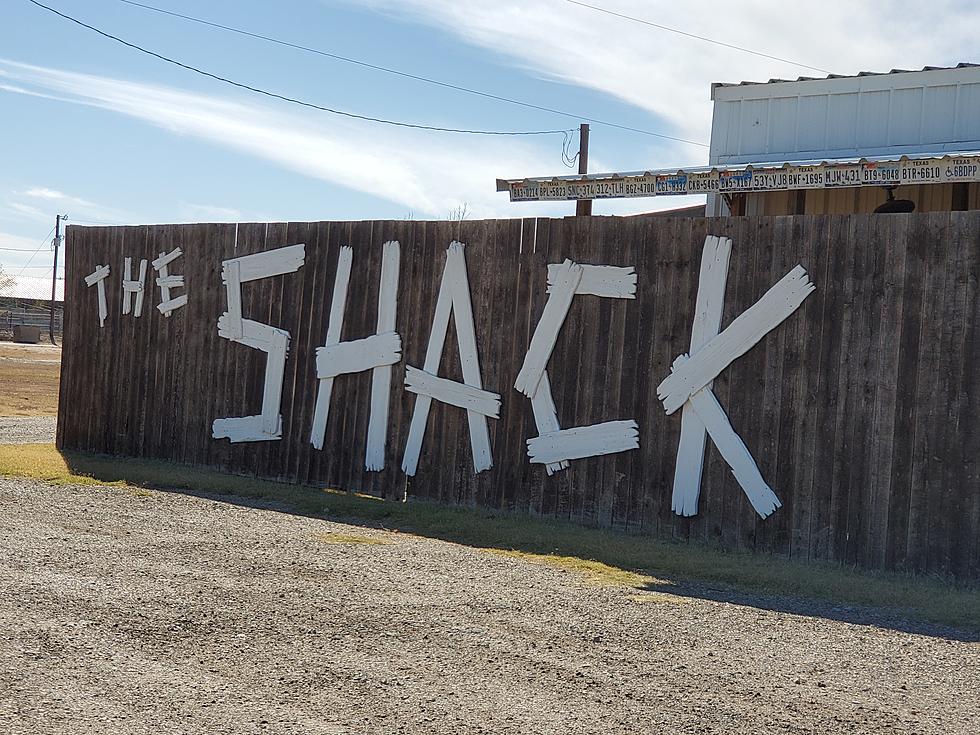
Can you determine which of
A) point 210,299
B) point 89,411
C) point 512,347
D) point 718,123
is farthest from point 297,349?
point 718,123

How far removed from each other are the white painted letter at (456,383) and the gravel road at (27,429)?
5676 millimetres

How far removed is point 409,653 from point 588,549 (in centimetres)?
299

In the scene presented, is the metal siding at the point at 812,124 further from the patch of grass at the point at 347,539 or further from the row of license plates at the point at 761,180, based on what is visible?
the patch of grass at the point at 347,539

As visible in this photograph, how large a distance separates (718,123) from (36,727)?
1114cm

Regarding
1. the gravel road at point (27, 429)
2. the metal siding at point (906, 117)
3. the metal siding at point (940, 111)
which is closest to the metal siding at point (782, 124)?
the metal siding at point (906, 117)

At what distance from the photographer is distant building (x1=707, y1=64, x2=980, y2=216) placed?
11.8 metres

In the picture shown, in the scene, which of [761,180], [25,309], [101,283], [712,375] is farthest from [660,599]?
[25,309]

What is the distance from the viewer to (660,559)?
24.0 feet

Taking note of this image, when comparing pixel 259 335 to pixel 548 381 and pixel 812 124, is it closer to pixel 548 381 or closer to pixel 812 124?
pixel 548 381

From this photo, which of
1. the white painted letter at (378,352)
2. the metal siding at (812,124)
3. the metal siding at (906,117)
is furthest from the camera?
the metal siding at (812,124)

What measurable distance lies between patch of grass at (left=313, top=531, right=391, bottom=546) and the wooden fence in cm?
168

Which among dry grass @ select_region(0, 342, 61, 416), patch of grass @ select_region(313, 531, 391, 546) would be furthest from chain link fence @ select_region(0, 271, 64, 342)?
patch of grass @ select_region(313, 531, 391, 546)

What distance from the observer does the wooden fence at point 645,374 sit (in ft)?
23.6

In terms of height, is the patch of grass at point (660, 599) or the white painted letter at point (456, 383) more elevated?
the white painted letter at point (456, 383)
